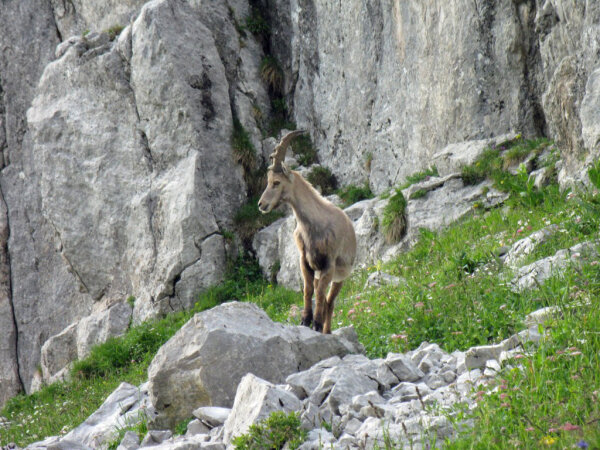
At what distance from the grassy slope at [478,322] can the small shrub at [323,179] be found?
2875 millimetres

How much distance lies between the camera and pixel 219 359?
22.3 feet

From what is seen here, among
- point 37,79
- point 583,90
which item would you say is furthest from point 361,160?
point 37,79

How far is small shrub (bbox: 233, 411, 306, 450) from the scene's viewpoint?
5.00m

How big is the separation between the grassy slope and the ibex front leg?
556 millimetres

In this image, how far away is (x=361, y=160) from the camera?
1777cm

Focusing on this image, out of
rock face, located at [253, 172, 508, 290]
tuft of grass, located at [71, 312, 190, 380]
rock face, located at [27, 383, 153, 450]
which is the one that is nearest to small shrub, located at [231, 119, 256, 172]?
rock face, located at [253, 172, 508, 290]

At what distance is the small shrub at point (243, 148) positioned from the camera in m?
18.1

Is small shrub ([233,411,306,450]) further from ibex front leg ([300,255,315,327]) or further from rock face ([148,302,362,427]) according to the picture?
ibex front leg ([300,255,315,327])

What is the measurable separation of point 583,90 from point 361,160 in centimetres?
749

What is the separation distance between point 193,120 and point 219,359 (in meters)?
11.8

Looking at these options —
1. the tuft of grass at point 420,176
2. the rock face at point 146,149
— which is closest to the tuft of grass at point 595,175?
the tuft of grass at point 420,176

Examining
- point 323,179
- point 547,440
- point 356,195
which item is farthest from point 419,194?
point 547,440

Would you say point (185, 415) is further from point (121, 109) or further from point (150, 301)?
point (121, 109)

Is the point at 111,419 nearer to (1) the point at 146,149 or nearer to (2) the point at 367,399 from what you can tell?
(2) the point at 367,399
